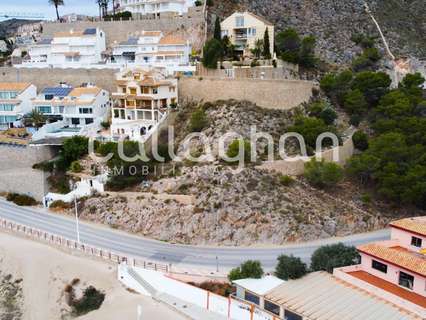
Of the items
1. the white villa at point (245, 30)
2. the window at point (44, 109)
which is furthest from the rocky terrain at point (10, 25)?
the white villa at point (245, 30)

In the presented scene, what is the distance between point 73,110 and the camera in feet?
188

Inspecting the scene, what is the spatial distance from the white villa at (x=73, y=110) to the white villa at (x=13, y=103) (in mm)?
1462

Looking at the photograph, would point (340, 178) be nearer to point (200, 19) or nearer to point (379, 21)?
point (200, 19)

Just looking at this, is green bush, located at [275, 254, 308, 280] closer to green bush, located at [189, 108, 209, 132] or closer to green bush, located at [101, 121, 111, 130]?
green bush, located at [189, 108, 209, 132]

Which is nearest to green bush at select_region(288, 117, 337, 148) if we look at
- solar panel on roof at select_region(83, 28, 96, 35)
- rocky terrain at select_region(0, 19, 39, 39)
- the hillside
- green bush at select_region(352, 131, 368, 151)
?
green bush at select_region(352, 131, 368, 151)

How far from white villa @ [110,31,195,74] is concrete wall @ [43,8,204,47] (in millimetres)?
2383

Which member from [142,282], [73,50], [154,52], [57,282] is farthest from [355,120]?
[73,50]

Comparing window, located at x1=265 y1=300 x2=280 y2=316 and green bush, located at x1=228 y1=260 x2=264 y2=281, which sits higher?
green bush, located at x1=228 y1=260 x2=264 y2=281

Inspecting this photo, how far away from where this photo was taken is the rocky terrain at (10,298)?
3436cm

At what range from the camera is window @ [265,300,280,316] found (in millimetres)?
27422

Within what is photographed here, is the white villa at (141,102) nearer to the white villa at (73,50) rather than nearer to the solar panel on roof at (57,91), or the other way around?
the solar panel on roof at (57,91)

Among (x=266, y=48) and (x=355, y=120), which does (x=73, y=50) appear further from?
(x=355, y=120)

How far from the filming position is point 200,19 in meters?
69.6

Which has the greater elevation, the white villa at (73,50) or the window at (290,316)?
the white villa at (73,50)
